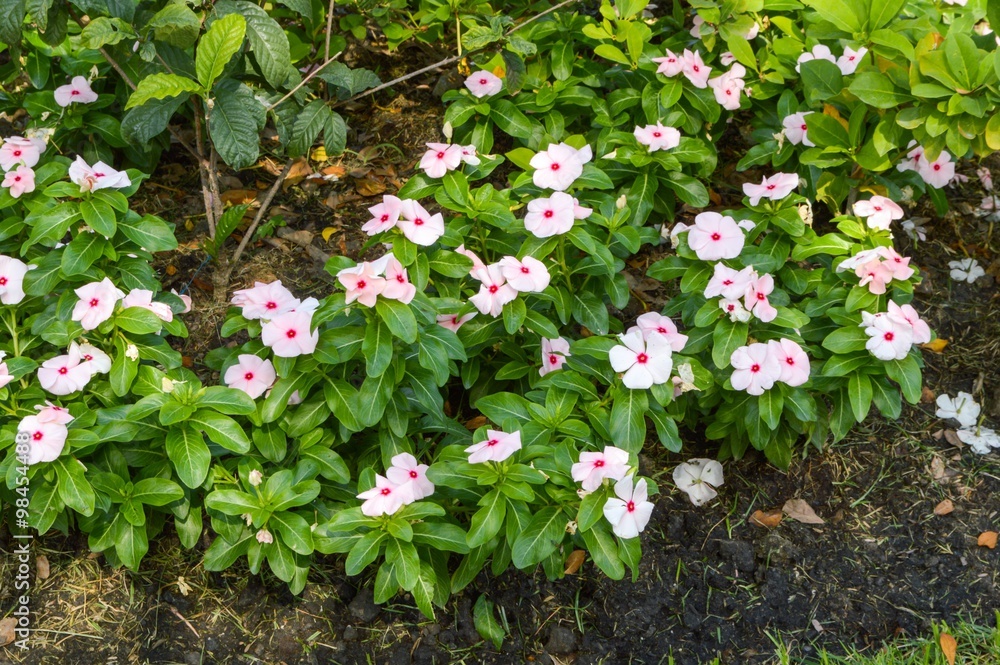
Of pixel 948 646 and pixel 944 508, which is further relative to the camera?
pixel 944 508

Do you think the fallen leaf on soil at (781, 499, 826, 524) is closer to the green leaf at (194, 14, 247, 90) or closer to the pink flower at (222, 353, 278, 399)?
the pink flower at (222, 353, 278, 399)

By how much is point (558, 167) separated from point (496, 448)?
34.9 inches

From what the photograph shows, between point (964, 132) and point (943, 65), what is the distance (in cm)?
19

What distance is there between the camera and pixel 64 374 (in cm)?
228

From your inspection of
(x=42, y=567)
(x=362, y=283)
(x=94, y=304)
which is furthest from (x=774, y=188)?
(x=42, y=567)

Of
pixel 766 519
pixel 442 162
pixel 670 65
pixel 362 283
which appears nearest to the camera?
pixel 362 283

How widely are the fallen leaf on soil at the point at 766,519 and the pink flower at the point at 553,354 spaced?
753 millimetres

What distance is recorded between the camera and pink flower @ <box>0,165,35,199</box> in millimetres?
2572

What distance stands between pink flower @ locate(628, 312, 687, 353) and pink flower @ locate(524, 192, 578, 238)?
0.33m

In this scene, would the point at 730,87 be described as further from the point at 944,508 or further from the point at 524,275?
the point at 944,508

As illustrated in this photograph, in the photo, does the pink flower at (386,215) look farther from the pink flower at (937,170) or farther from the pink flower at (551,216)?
the pink flower at (937,170)

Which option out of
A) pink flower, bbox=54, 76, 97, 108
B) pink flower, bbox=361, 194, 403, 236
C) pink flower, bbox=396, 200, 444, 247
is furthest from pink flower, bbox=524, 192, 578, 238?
pink flower, bbox=54, 76, 97, 108

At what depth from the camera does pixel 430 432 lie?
267 cm

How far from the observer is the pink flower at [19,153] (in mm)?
2643
